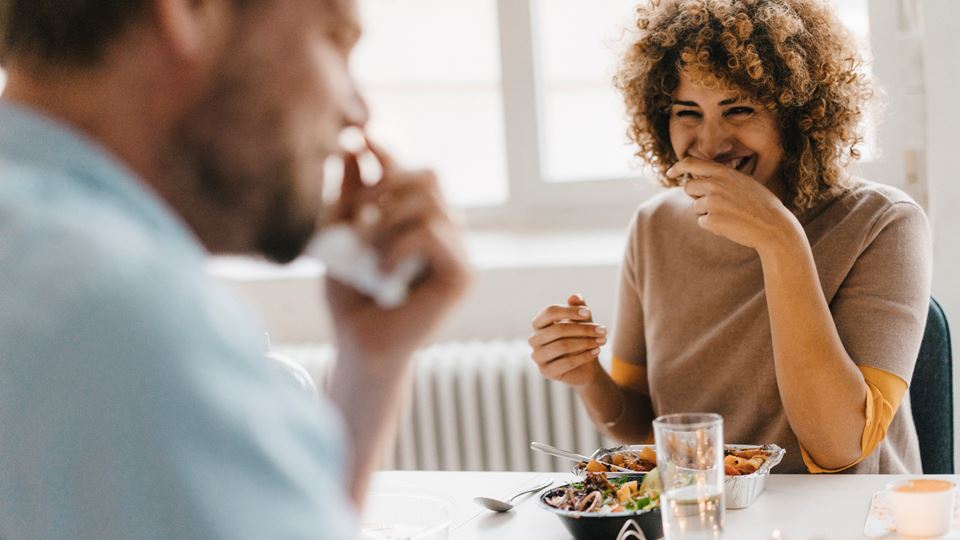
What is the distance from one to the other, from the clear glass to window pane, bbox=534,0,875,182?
1.76 m

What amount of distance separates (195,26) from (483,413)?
2.14 m

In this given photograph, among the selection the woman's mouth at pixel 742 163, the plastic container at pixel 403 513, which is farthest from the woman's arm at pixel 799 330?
the plastic container at pixel 403 513

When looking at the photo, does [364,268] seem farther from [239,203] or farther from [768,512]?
[768,512]

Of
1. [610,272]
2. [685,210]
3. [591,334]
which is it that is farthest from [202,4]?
[610,272]

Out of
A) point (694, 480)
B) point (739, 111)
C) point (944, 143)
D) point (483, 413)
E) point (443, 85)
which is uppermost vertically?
point (443, 85)

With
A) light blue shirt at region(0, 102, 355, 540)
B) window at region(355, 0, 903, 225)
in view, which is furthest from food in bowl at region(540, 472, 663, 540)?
window at region(355, 0, 903, 225)

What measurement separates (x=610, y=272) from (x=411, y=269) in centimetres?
183

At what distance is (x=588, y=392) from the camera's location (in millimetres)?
1672

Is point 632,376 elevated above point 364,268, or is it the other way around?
point 364,268

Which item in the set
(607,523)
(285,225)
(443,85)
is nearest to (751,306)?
(607,523)

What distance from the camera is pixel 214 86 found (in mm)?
563

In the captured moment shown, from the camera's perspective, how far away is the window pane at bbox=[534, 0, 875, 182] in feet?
9.23

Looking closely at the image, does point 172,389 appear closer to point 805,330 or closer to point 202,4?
point 202,4

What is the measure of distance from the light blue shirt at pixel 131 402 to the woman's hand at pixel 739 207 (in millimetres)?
1142
